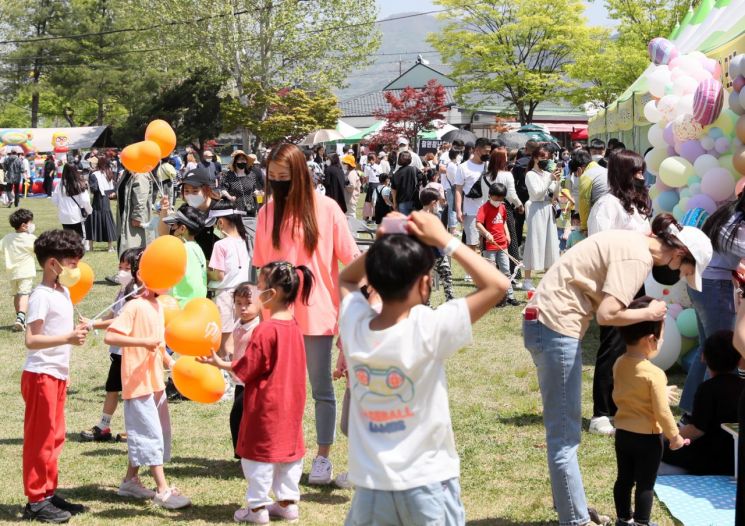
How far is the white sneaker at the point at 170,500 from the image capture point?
16.7 feet

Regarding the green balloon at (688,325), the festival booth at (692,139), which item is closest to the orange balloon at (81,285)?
the festival booth at (692,139)

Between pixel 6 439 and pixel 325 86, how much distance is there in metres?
41.7

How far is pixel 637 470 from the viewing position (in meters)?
4.51

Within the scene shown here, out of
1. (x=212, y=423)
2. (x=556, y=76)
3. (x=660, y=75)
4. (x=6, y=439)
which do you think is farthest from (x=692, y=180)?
(x=556, y=76)

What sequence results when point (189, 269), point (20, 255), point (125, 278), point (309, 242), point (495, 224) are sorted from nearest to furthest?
point (309, 242), point (125, 278), point (189, 269), point (20, 255), point (495, 224)

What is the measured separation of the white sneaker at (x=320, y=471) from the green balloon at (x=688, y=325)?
12.0 feet

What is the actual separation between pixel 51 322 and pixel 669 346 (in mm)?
4992

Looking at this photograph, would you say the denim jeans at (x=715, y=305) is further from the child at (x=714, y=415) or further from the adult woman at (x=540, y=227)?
the adult woman at (x=540, y=227)

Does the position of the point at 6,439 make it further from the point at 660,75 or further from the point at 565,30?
the point at 565,30

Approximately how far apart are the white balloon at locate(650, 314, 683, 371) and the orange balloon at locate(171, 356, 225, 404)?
4.23 metres

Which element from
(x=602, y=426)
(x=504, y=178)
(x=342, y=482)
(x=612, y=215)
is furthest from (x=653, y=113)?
(x=342, y=482)

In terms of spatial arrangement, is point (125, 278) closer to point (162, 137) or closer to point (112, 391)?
point (112, 391)

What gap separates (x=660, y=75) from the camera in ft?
26.3

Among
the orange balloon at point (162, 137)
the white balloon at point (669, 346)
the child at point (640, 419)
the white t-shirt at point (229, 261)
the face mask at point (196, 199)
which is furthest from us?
the face mask at point (196, 199)
